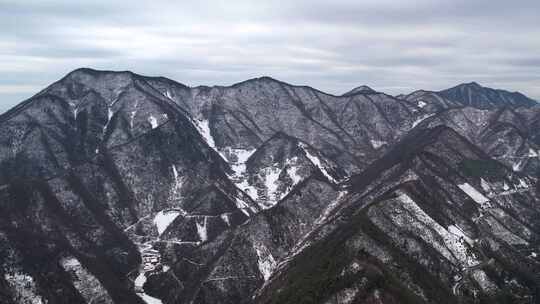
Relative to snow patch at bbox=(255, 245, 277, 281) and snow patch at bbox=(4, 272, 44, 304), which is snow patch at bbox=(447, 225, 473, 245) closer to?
snow patch at bbox=(255, 245, 277, 281)

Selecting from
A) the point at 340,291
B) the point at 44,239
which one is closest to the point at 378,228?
the point at 340,291

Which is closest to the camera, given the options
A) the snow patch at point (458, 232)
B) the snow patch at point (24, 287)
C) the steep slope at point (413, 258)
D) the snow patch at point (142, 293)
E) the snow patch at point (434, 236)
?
the steep slope at point (413, 258)

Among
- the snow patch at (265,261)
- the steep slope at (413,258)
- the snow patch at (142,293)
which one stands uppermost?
the steep slope at (413,258)

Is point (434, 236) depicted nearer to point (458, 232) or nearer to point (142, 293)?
point (458, 232)

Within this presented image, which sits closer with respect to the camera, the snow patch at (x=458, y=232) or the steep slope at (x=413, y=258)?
the steep slope at (x=413, y=258)

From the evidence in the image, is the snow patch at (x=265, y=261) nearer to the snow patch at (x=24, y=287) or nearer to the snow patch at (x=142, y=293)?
the snow patch at (x=142, y=293)

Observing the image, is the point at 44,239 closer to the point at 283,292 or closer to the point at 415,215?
the point at 283,292

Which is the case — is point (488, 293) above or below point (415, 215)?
below

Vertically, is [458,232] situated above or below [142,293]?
above

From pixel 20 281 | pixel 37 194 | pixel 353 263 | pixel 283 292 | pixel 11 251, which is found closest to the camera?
pixel 353 263

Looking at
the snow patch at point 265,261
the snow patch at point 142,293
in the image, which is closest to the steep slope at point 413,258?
the snow patch at point 265,261

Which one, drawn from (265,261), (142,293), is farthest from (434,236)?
(142,293)
